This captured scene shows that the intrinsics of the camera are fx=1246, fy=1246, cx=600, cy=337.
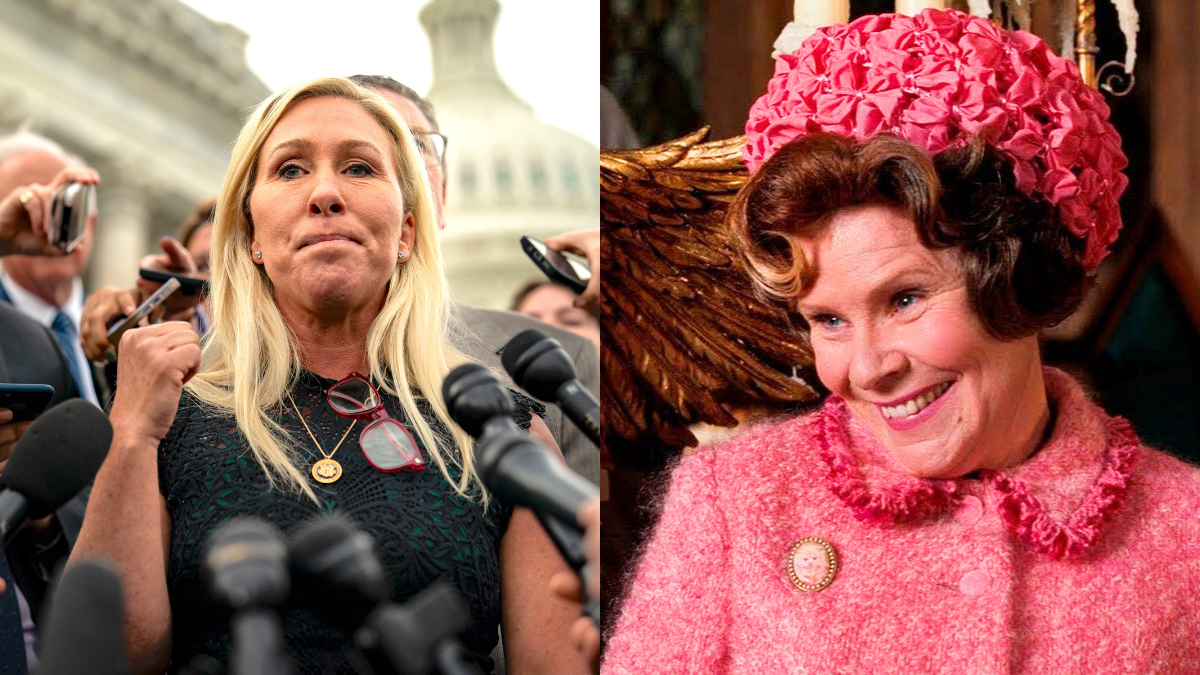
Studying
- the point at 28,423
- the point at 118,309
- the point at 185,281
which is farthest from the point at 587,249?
the point at 28,423

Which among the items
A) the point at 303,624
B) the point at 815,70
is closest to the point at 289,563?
the point at 303,624

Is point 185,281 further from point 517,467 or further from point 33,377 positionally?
point 517,467

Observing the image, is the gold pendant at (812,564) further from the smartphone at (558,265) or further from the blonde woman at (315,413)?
the smartphone at (558,265)

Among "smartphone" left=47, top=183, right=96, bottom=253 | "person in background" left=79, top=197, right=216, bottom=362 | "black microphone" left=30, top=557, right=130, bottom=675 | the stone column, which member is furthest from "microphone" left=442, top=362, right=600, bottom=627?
the stone column

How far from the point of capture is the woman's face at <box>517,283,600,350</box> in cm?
238

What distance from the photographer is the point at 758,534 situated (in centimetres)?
148

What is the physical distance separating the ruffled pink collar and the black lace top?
0.44m

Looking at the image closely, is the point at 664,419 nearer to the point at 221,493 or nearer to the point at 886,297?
the point at 886,297

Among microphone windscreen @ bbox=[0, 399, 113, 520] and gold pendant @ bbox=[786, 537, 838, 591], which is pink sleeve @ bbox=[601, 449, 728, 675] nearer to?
gold pendant @ bbox=[786, 537, 838, 591]

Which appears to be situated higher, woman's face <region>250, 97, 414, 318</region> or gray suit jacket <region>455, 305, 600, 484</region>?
woman's face <region>250, 97, 414, 318</region>

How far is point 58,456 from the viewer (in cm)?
131

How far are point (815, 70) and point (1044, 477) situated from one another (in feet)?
1.85

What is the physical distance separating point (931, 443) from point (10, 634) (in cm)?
115

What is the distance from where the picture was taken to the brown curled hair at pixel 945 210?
1429 millimetres
